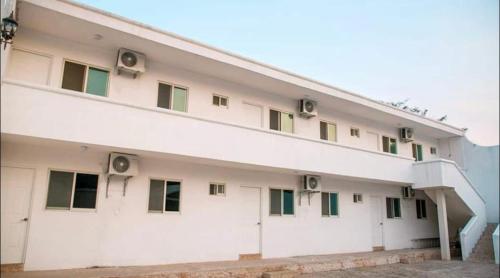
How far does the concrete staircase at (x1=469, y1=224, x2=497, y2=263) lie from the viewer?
604 inches

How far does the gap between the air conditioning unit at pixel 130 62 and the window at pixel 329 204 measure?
869cm

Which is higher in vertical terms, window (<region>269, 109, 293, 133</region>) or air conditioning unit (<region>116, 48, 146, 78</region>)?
air conditioning unit (<region>116, 48, 146, 78</region>)

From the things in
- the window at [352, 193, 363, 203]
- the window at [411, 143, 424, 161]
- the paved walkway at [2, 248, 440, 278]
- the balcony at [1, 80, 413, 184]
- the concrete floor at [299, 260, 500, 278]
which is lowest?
the concrete floor at [299, 260, 500, 278]

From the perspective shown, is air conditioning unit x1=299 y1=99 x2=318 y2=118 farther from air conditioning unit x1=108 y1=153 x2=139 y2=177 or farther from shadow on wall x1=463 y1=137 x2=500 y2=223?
shadow on wall x1=463 y1=137 x2=500 y2=223

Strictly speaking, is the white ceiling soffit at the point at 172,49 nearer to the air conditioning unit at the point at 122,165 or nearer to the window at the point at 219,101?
the window at the point at 219,101

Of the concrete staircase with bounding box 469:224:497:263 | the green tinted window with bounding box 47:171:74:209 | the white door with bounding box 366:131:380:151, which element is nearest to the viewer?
the green tinted window with bounding box 47:171:74:209

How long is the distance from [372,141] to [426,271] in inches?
257

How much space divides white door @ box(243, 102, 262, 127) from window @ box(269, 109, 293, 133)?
0.53 metres

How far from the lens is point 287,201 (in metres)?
13.9

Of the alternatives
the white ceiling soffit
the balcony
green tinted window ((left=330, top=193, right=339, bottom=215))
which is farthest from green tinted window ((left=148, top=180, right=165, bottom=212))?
green tinted window ((left=330, top=193, right=339, bottom=215))

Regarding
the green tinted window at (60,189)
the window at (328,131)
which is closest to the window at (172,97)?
the green tinted window at (60,189)

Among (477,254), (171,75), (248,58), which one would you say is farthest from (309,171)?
(477,254)

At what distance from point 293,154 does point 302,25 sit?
18.2 feet

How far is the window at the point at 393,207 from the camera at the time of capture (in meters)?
17.5
